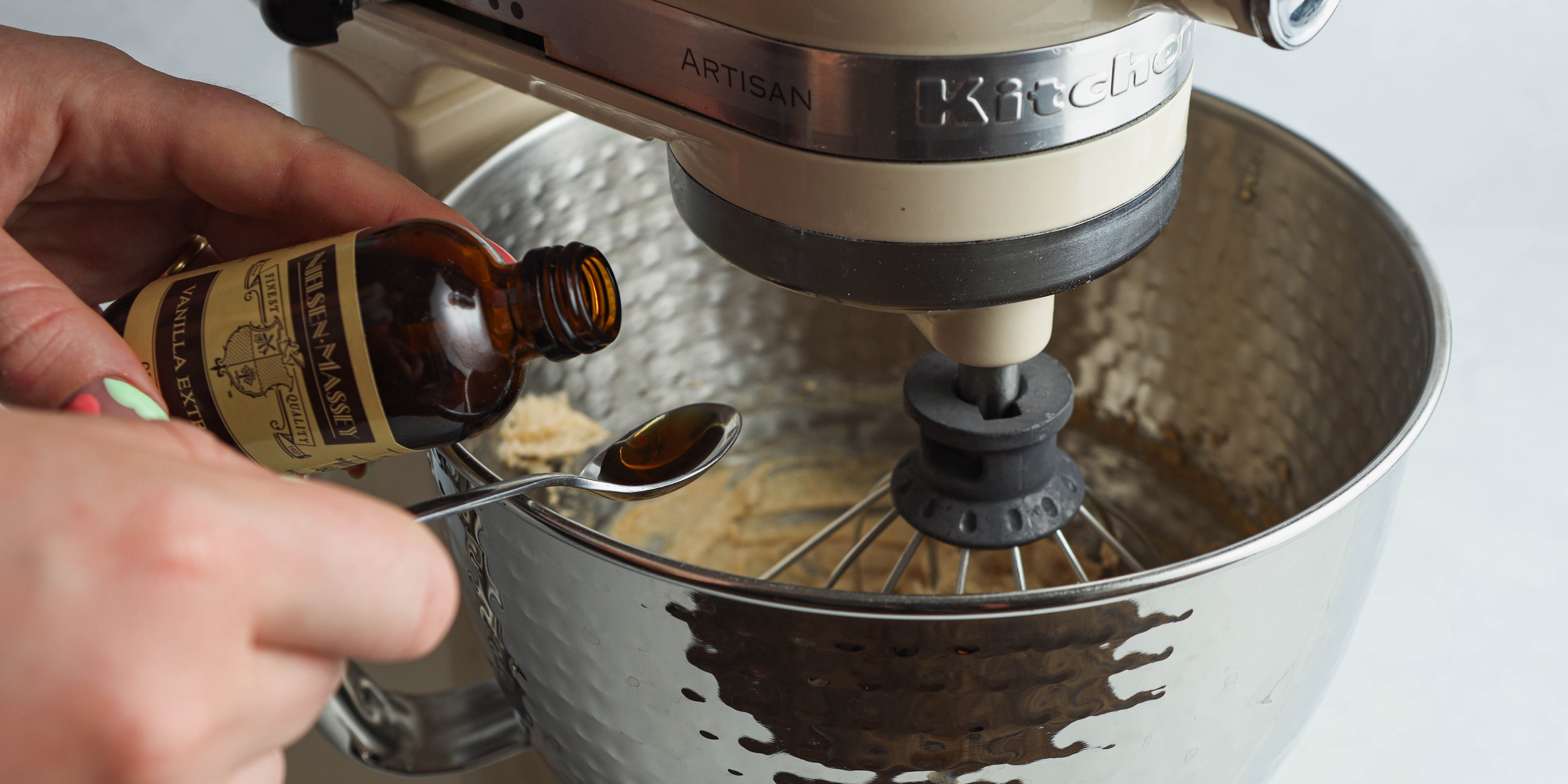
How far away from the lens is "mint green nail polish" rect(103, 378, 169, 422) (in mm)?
320

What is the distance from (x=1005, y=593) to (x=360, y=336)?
0.19m

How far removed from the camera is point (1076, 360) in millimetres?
700

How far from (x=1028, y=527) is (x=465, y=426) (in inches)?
8.4

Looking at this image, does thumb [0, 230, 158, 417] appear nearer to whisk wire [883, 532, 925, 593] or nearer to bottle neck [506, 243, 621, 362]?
bottle neck [506, 243, 621, 362]

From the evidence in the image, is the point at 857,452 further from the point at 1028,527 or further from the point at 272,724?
the point at 272,724

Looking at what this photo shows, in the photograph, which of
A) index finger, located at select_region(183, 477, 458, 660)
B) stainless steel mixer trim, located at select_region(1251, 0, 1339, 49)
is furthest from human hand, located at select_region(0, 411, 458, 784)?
stainless steel mixer trim, located at select_region(1251, 0, 1339, 49)

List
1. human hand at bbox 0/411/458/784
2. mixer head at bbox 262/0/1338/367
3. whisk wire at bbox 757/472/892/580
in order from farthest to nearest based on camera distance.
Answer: whisk wire at bbox 757/472/892/580 → mixer head at bbox 262/0/1338/367 → human hand at bbox 0/411/458/784

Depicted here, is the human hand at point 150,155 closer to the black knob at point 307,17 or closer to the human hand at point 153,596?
the black knob at point 307,17

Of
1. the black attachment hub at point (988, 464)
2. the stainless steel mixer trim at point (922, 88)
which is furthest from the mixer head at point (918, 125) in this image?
the black attachment hub at point (988, 464)

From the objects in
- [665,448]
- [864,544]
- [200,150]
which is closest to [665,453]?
[665,448]

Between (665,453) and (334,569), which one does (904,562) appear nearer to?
(665,453)

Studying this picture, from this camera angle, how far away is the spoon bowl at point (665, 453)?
433mm

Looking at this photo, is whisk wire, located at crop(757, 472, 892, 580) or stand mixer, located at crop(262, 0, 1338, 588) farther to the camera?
whisk wire, located at crop(757, 472, 892, 580)

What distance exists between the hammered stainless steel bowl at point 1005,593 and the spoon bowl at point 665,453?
52 millimetres
